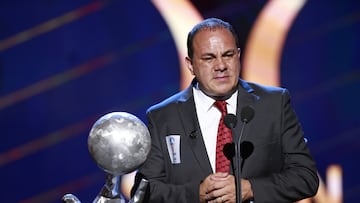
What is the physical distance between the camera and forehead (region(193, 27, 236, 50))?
2045mm

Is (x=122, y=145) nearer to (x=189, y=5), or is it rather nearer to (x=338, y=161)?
(x=189, y=5)

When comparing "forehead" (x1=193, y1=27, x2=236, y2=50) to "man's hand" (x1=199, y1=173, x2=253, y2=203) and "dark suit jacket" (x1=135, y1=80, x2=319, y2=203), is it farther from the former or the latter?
"man's hand" (x1=199, y1=173, x2=253, y2=203)

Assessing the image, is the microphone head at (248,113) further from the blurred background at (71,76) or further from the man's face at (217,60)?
the blurred background at (71,76)

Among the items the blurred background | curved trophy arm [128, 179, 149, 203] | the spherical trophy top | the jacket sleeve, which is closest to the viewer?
the spherical trophy top

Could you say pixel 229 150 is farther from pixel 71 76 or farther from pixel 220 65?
pixel 71 76

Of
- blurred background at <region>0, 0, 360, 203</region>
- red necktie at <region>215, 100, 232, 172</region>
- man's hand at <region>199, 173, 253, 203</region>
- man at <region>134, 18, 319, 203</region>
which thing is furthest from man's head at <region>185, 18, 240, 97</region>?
blurred background at <region>0, 0, 360, 203</region>

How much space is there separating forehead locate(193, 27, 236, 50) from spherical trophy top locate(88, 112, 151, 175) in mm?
667

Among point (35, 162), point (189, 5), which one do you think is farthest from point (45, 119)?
point (189, 5)

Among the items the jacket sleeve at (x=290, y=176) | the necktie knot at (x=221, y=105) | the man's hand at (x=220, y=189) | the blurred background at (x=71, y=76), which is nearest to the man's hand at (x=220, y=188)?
the man's hand at (x=220, y=189)

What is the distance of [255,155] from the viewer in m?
2.05

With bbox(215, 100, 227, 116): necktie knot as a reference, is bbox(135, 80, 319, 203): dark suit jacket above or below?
below

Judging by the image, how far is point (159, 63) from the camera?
3.30 meters

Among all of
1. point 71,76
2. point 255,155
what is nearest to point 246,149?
point 255,155

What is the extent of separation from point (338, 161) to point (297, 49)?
1.99 feet
